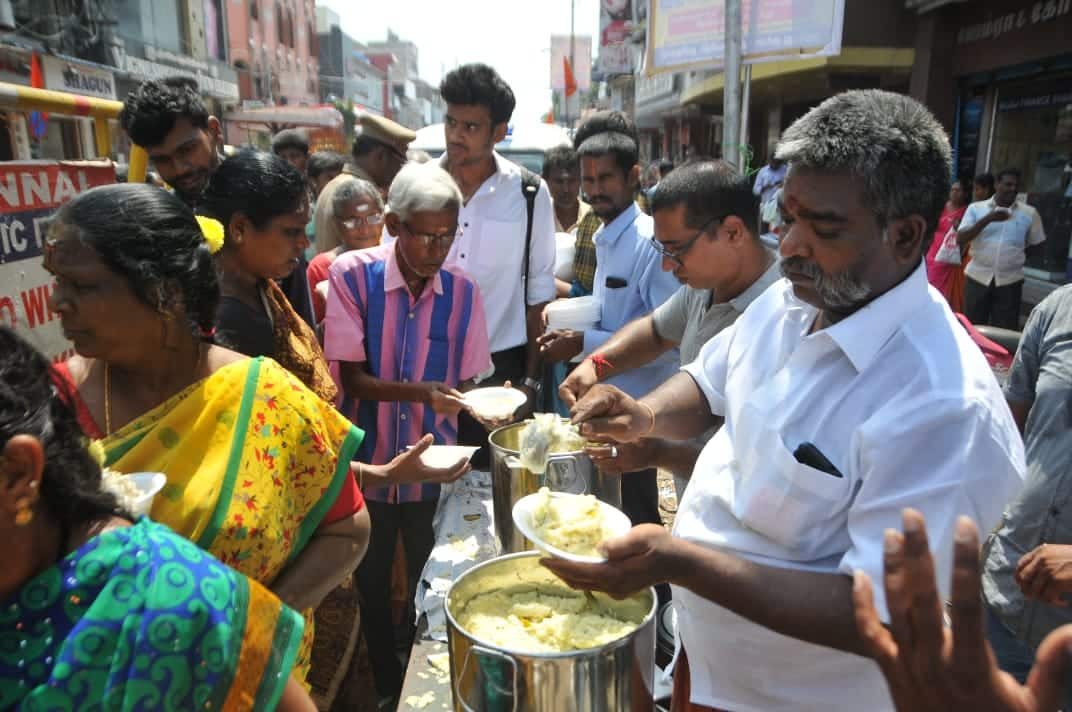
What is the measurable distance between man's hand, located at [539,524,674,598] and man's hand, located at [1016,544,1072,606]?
1112mm

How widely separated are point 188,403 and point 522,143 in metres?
8.69

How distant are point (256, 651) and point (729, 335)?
1286 mm

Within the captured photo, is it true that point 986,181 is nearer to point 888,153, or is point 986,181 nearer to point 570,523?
point 888,153

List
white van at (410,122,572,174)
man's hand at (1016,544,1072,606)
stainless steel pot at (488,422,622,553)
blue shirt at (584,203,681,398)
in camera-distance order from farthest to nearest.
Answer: white van at (410,122,572,174), blue shirt at (584,203,681,398), stainless steel pot at (488,422,622,553), man's hand at (1016,544,1072,606)

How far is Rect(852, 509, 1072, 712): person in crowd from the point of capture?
0.73 m

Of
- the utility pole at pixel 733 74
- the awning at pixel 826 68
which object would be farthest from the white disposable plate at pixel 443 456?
the awning at pixel 826 68

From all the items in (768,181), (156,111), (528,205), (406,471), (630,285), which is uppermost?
(156,111)

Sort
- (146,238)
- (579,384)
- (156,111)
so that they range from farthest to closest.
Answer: (156,111) < (579,384) < (146,238)

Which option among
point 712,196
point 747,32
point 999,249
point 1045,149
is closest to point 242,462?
point 712,196

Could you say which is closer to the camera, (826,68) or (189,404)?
(189,404)

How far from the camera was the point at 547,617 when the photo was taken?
1.63m

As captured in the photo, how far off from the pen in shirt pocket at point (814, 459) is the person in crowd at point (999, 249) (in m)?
7.04

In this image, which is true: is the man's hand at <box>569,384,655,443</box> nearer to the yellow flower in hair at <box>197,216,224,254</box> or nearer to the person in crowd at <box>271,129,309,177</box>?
the yellow flower in hair at <box>197,216,224,254</box>


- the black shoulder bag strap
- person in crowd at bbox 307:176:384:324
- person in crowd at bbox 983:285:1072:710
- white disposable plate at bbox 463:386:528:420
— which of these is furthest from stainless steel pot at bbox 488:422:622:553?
person in crowd at bbox 307:176:384:324
